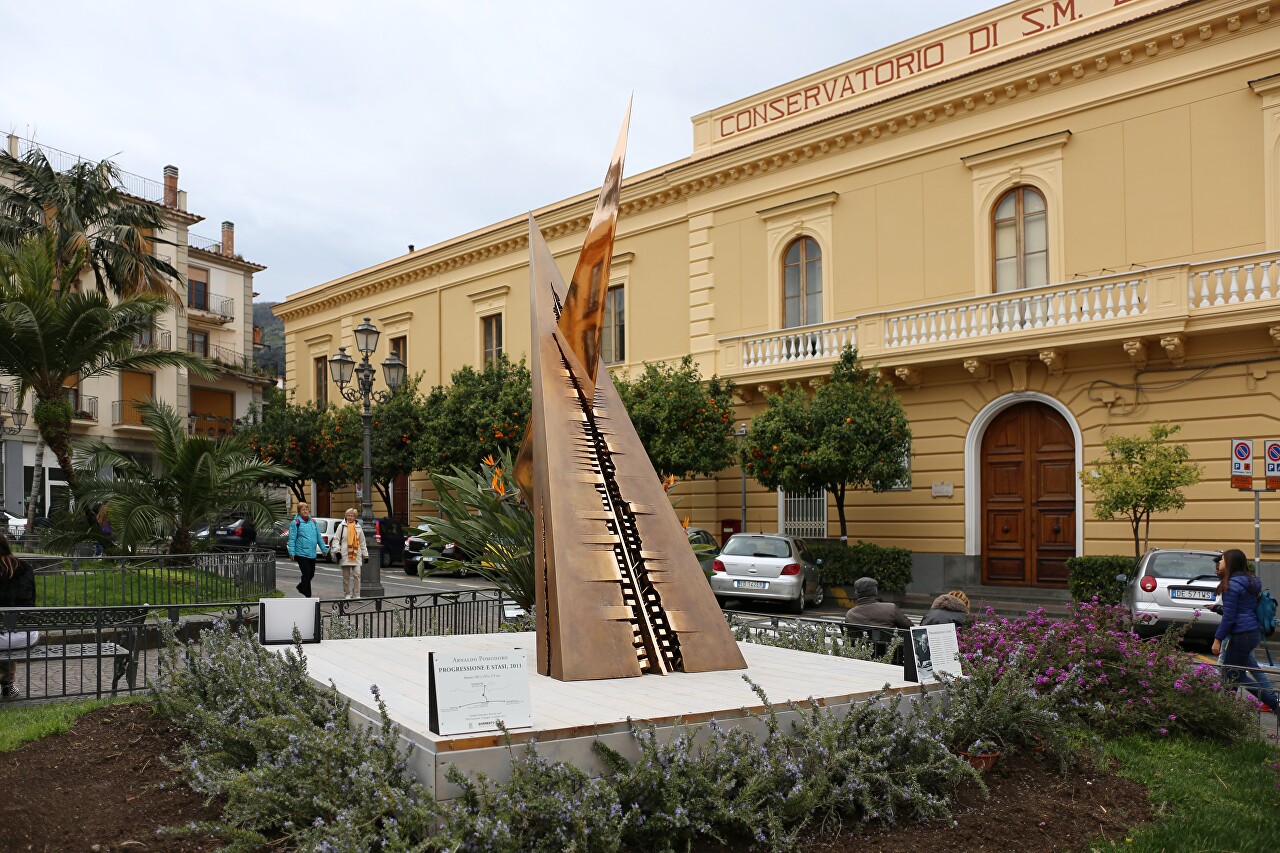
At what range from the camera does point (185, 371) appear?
4312cm

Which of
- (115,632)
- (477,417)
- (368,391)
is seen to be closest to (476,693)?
(115,632)

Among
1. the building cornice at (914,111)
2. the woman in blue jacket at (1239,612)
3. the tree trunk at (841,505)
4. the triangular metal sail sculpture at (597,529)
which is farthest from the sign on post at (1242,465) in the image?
the triangular metal sail sculpture at (597,529)

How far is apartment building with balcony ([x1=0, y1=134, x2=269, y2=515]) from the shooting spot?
39.0 meters

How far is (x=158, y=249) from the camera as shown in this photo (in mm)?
43656

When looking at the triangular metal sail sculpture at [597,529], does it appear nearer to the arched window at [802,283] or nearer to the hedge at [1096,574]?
the hedge at [1096,574]

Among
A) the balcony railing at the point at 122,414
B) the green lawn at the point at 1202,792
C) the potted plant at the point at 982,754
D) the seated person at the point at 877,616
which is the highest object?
the balcony railing at the point at 122,414

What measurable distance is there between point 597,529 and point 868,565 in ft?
43.9

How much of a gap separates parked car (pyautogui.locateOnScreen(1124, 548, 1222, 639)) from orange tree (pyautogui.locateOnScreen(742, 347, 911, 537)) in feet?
19.6

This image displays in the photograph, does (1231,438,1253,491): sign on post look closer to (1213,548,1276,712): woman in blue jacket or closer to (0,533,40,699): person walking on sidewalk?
(1213,548,1276,712): woman in blue jacket

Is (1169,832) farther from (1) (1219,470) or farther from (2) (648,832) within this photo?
(1) (1219,470)

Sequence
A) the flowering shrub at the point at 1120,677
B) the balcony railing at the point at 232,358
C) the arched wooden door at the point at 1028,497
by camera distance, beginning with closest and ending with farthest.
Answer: the flowering shrub at the point at 1120,677 < the arched wooden door at the point at 1028,497 < the balcony railing at the point at 232,358

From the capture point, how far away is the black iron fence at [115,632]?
7.46 m

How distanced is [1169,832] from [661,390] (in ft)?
56.1

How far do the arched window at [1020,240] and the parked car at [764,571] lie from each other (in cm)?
657
